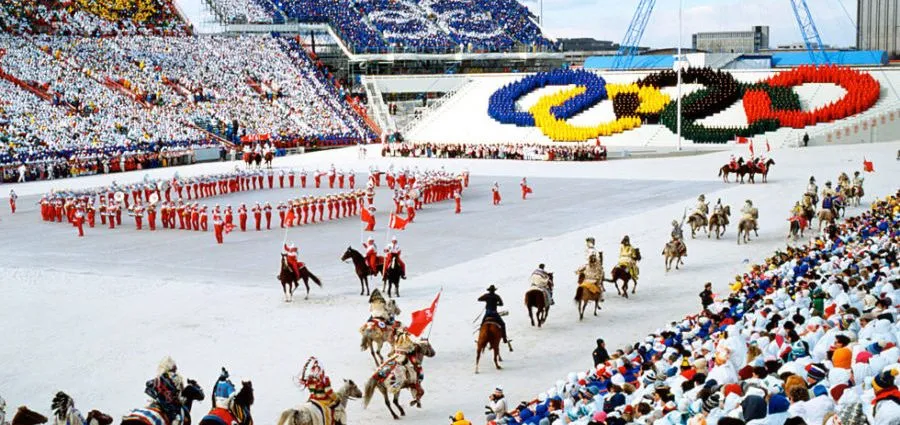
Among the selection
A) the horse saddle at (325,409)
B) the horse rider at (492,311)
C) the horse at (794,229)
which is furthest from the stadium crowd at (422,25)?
the horse saddle at (325,409)

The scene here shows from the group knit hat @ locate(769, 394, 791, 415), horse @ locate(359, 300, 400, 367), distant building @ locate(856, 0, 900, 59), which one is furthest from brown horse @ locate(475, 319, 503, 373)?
distant building @ locate(856, 0, 900, 59)

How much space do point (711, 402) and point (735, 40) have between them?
411 ft

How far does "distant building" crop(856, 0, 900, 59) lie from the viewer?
100438mm

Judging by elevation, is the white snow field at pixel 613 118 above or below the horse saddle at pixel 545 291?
above

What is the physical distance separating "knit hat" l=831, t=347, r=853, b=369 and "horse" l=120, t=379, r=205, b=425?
20.9ft

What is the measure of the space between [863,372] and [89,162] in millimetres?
44581

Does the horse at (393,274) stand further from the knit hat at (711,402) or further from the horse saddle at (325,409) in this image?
the knit hat at (711,402)

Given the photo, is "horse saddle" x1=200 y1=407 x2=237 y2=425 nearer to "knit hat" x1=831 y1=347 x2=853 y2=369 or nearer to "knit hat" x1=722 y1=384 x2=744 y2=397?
"knit hat" x1=722 y1=384 x2=744 y2=397

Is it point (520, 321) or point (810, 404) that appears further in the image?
point (520, 321)

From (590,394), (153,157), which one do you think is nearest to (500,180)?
(153,157)

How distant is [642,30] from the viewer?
71.9m

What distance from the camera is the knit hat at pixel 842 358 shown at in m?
8.76

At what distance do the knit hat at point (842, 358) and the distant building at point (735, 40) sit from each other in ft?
377

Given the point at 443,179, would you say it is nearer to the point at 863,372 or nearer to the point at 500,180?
the point at 500,180
